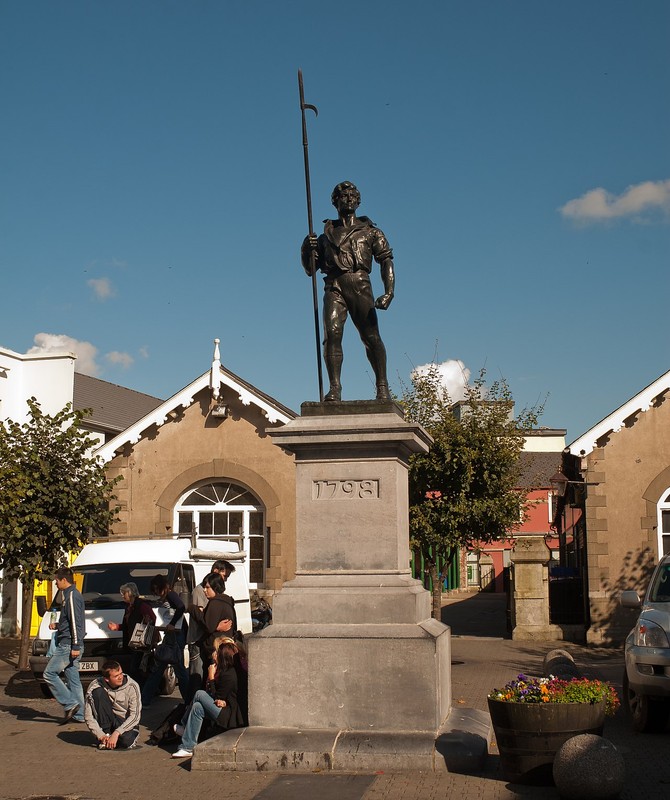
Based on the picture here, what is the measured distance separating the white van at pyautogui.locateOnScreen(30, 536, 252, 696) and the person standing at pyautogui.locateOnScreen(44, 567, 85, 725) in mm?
1710

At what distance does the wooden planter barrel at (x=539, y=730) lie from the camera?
722 cm

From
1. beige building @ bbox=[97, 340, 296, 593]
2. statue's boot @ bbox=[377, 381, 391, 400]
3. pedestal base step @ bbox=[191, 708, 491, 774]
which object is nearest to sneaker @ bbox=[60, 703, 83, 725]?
pedestal base step @ bbox=[191, 708, 491, 774]

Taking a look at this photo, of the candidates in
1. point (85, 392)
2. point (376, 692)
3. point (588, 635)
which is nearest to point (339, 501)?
point (376, 692)

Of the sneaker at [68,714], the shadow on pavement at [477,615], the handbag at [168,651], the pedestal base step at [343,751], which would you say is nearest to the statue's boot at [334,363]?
the pedestal base step at [343,751]

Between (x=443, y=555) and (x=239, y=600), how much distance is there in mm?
3898

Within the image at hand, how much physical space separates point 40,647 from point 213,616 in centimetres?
464

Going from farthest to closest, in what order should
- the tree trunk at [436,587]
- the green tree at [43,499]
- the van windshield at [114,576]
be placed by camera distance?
the tree trunk at [436,587]
the green tree at [43,499]
the van windshield at [114,576]

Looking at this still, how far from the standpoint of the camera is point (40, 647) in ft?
44.1

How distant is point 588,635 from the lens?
63.2 ft

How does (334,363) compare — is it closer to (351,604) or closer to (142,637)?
(351,604)

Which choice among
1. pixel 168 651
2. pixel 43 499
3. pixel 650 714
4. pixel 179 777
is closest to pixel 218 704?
pixel 179 777

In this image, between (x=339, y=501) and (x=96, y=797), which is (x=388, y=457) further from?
(x=96, y=797)

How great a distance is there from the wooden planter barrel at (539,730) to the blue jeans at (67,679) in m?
5.55

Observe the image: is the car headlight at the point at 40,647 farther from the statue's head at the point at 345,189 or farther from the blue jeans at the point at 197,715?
the statue's head at the point at 345,189
